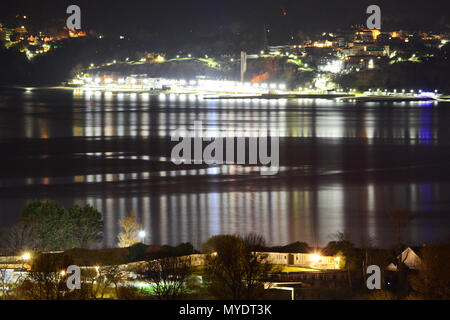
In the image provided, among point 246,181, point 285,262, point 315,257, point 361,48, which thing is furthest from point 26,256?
point 361,48

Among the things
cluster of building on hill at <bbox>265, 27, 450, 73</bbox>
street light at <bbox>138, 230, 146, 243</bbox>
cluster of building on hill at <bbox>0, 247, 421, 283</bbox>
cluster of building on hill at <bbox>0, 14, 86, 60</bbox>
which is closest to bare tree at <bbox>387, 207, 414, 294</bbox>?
cluster of building on hill at <bbox>0, 247, 421, 283</bbox>

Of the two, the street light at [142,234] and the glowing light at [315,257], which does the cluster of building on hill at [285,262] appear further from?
the street light at [142,234]

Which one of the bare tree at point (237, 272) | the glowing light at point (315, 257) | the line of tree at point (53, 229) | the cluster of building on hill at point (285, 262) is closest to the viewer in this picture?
the bare tree at point (237, 272)

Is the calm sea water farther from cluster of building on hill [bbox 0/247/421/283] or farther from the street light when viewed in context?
cluster of building on hill [bbox 0/247/421/283]

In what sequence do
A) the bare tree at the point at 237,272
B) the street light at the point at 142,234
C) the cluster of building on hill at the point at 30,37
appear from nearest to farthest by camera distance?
the bare tree at the point at 237,272, the street light at the point at 142,234, the cluster of building on hill at the point at 30,37

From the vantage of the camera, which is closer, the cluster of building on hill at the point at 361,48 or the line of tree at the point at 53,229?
the line of tree at the point at 53,229

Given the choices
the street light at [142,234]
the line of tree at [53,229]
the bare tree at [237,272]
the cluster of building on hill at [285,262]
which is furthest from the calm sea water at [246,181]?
the bare tree at [237,272]

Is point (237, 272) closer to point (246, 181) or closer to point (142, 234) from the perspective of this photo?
point (142, 234)

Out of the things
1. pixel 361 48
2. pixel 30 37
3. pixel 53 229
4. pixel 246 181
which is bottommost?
pixel 53 229
